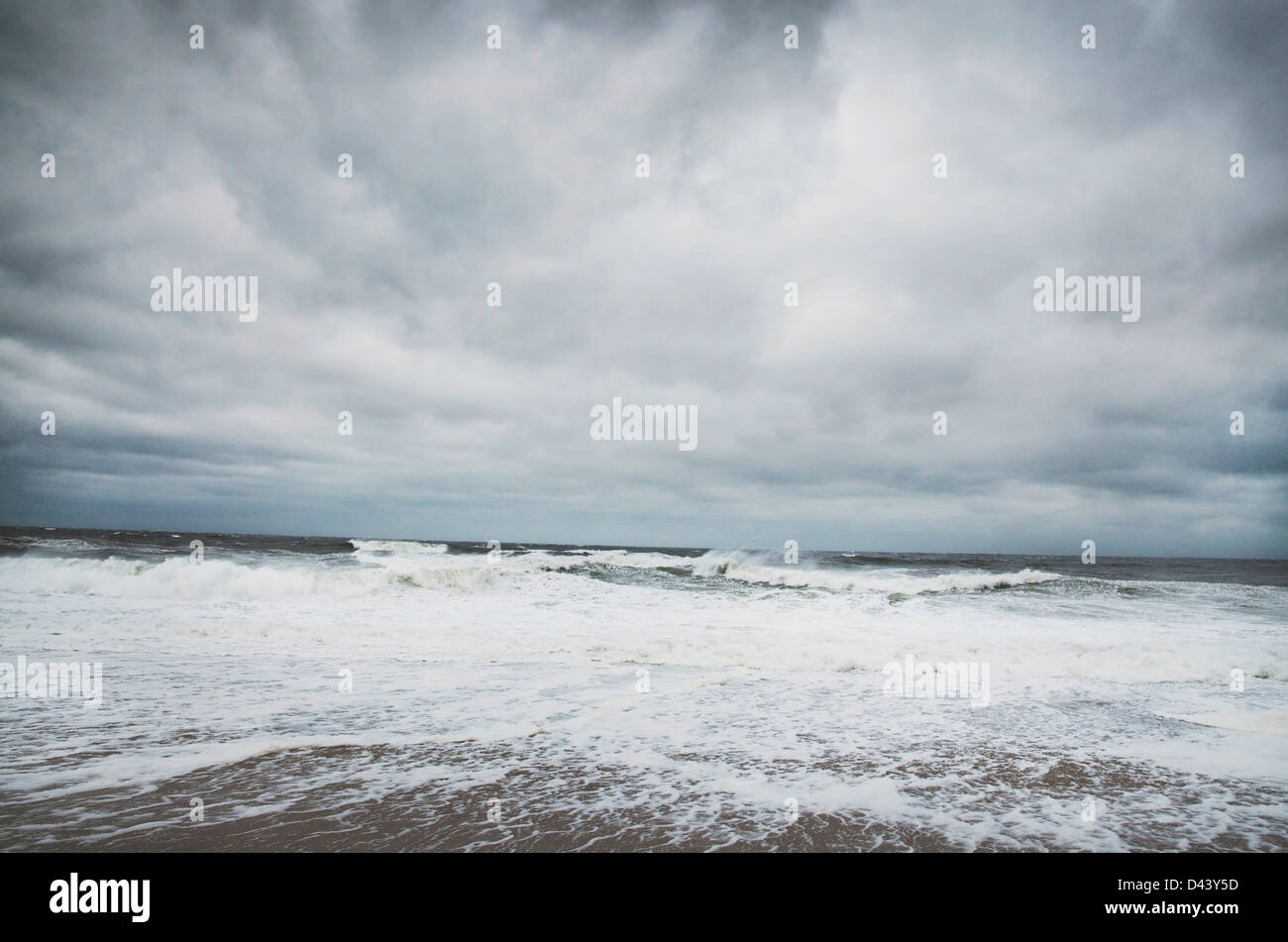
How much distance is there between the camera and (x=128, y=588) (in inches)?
808

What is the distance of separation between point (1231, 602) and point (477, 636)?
95.6 feet

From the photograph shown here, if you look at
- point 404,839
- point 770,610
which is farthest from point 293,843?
point 770,610

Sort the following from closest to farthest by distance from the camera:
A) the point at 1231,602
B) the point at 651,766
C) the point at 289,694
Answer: the point at 651,766 → the point at 289,694 → the point at 1231,602

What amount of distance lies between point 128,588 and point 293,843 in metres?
22.3

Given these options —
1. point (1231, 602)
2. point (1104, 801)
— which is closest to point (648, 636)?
point (1104, 801)

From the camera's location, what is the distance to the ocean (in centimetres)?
464

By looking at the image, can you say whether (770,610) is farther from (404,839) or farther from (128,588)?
(128,588)

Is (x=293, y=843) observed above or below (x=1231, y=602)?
above

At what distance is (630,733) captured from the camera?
724cm

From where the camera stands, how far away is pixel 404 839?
14.1 feet
